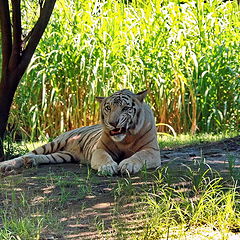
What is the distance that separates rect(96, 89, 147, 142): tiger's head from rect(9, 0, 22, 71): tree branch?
3.87ft

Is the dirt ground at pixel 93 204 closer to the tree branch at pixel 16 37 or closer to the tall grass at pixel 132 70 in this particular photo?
the tree branch at pixel 16 37

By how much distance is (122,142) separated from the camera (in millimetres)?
6535

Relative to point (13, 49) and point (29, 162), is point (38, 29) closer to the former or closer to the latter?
point (13, 49)

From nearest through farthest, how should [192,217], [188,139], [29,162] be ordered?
[192,217]
[29,162]
[188,139]

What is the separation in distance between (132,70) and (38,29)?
3743 millimetres

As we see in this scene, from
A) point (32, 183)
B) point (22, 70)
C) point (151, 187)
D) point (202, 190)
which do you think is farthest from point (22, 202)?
point (22, 70)

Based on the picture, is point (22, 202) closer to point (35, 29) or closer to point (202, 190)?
point (202, 190)

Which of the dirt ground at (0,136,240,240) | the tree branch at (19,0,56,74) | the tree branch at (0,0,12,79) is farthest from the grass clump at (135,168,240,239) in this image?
the tree branch at (0,0,12,79)

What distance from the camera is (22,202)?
522 centimetres

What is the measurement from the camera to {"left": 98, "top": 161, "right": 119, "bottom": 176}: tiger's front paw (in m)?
5.99

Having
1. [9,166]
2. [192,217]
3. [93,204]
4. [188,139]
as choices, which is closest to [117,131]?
[9,166]

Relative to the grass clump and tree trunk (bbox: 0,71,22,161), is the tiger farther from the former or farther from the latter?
the grass clump

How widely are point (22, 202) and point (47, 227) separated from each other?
0.66 meters

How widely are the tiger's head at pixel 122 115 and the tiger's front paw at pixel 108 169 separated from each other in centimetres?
37
